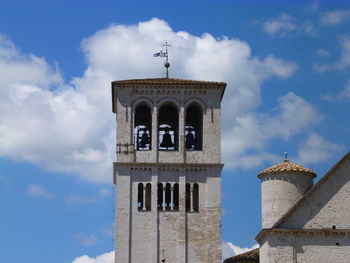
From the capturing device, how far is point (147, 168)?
45.2 metres

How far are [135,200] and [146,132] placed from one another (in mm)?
4079

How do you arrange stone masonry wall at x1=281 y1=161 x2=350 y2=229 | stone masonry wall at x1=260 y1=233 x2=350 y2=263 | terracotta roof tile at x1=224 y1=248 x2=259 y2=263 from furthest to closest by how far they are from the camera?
terracotta roof tile at x1=224 y1=248 x2=259 y2=263
stone masonry wall at x1=281 y1=161 x2=350 y2=229
stone masonry wall at x1=260 y1=233 x2=350 y2=263

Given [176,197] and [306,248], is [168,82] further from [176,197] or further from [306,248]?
[306,248]

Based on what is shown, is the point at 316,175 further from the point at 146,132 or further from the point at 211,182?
the point at 146,132

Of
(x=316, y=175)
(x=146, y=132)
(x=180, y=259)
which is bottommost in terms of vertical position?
(x=180, y=259)

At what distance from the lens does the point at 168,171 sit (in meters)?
45.3

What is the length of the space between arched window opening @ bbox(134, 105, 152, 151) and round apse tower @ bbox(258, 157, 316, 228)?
8873mm

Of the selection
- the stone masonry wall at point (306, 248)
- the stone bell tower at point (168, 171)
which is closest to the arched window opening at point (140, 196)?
the stone bell tower at point (168, 171)

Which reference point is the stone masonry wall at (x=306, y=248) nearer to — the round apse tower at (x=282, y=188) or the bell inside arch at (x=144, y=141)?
the round apse tower at (x=282, y=188)

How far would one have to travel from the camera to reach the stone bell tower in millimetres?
44156

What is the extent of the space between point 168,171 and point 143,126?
11.0ft

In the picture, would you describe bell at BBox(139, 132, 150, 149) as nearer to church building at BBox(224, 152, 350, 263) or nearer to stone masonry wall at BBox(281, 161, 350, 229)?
church building at BBox(224, 152, 350, 263)

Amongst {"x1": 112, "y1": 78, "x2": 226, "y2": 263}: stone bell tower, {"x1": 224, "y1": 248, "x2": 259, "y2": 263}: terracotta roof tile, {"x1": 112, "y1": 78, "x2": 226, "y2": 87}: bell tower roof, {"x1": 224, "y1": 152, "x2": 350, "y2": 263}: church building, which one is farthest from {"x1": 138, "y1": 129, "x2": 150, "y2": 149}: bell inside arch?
{"x1": 224, "y1": 152, "x2": 350, "y2": 263}: church building

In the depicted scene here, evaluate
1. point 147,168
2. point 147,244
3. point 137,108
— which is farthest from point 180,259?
point 137,108
